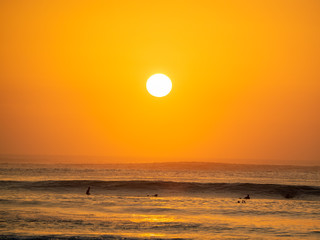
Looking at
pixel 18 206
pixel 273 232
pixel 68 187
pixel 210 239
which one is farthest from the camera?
pixel 68 187

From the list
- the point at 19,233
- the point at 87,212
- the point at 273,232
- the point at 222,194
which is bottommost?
the point at 19,233

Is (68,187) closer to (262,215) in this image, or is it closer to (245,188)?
(245,188)

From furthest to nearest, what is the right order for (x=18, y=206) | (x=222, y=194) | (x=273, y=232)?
(x=222, y=194), (x=18, y=206), (x=273, y=232)

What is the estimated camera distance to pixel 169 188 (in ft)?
179

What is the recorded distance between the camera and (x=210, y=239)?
22.1 metres

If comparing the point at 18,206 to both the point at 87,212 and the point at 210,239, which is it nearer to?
the point at 87,212

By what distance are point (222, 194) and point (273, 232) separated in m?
25.5

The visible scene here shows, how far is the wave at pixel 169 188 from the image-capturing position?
50875 millimetres

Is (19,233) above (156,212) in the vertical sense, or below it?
below

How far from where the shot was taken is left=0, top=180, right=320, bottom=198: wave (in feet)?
167

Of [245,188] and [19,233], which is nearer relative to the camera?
[19,233]

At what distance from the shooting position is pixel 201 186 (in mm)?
54250

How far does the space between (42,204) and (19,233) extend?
1203cm

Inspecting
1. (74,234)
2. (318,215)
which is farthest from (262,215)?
(74,234)
